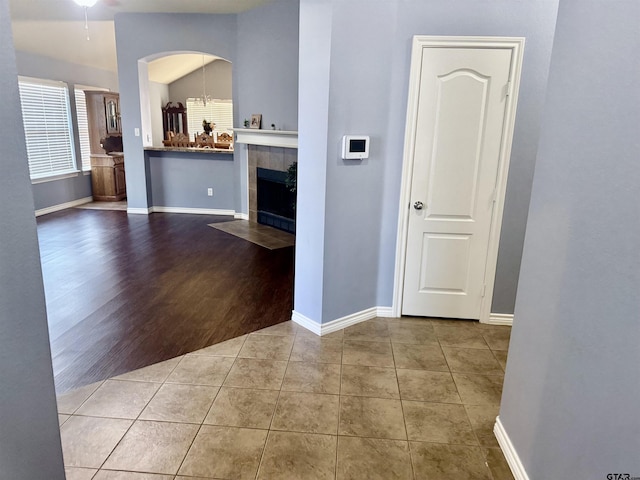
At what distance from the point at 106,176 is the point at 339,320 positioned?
653cm

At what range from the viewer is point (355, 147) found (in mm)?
2990

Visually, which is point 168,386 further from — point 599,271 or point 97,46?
point 97,46

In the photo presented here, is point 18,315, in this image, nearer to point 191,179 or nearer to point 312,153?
point 312,153

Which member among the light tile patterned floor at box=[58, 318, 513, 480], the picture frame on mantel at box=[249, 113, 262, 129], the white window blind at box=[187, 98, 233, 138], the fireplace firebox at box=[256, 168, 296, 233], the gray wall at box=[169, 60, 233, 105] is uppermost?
the gray wall at box=[169, 60, 233, 105]

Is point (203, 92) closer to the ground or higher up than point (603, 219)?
higher up

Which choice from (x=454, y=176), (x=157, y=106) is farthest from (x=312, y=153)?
(x=157, y=106)

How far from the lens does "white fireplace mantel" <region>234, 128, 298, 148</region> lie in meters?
5.64

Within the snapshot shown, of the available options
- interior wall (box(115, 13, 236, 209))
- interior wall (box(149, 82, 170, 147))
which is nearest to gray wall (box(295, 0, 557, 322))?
interior wall (box(115, 13, 236, 209))

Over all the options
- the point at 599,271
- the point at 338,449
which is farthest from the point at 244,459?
the point at 599,271

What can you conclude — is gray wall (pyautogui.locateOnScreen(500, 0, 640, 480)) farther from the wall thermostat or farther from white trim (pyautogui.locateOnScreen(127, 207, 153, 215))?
white trim (pyautogui.locateOnScreen(127, 207, 153, 215))

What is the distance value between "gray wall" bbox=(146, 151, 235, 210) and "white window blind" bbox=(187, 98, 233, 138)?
4.46 metres

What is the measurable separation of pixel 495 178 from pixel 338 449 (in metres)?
2.19

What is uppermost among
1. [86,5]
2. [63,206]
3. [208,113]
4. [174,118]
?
[86,5]

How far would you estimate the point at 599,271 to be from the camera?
54.6 inches
